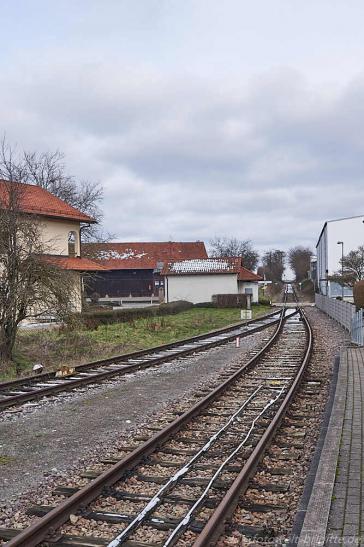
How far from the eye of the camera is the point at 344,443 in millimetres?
6910

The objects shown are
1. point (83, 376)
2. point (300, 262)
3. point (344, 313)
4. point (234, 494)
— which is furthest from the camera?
point (300, 262)

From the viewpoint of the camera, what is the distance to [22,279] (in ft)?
56.4

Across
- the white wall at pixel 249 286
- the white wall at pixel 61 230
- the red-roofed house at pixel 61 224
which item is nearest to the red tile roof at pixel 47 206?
the red-roofed house at pixel 61 224

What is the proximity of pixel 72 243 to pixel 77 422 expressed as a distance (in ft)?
102

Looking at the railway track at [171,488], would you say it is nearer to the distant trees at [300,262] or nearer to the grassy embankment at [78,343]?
the grassy embankment at [78,343]

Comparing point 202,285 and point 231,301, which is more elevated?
point 202,285

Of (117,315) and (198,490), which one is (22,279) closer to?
(198,490)

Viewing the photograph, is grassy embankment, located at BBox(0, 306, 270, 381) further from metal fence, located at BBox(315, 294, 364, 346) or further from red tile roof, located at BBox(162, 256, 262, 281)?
red tile roof, located at BBox(162, 256, 262, 281)

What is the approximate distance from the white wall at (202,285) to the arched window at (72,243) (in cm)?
2086

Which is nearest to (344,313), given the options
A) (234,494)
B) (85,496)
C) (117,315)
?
(117,315)

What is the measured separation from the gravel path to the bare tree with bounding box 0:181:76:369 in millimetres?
4738

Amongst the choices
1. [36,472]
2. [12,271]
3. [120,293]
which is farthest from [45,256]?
[120,293]

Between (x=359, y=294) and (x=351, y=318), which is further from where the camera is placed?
(x=351, y=318)

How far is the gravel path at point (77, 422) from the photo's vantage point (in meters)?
6.75
